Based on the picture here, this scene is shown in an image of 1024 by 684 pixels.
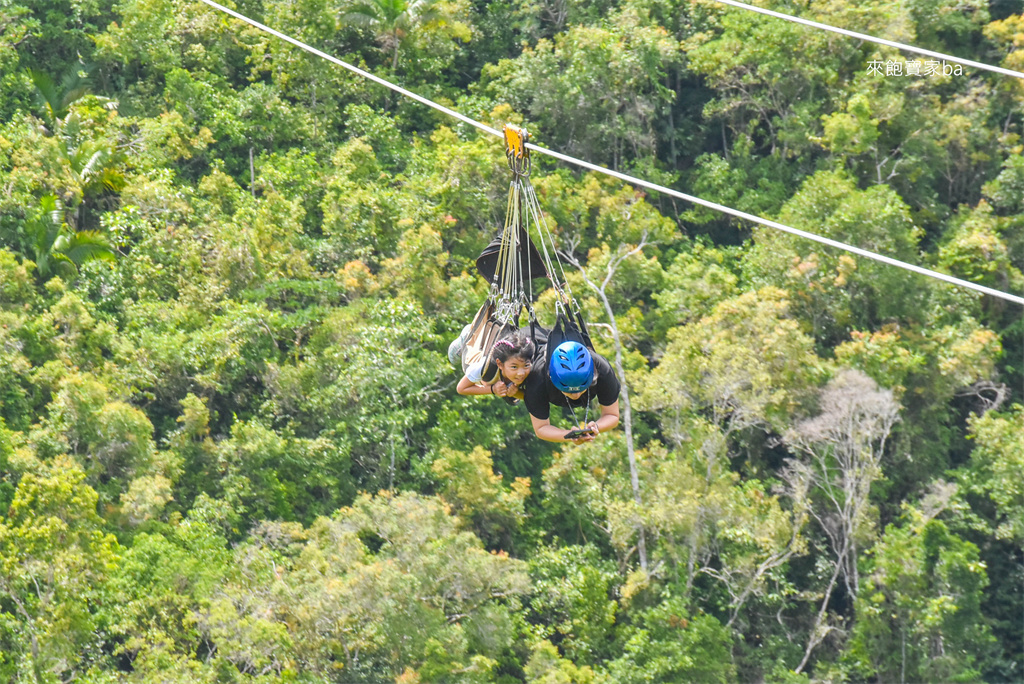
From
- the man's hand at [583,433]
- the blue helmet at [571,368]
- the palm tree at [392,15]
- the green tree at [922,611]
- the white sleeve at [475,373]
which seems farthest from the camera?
the palm tree at [392,15]

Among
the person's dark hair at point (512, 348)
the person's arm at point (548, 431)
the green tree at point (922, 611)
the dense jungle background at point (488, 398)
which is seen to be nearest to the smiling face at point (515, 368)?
the person's dark hair at point (512, 348)

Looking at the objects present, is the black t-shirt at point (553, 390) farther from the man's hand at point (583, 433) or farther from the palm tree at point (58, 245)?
the palm tree at point (58, 245)

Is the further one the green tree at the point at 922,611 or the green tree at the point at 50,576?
the green tree at the point at 922,611

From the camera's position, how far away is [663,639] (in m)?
14.7

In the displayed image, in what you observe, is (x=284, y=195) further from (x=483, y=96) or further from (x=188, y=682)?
(x=188, y=682)

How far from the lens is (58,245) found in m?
16.8

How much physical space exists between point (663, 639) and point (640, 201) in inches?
216

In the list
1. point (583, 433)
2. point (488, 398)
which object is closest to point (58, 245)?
point (488, 398)

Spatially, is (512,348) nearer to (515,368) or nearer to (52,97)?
(515,368)

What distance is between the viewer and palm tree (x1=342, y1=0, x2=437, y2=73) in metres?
19.8

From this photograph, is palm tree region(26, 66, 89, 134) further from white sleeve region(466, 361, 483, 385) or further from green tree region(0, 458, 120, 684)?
white sleeve region(466, 361, 483, 385)

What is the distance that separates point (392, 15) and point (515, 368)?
14.1 meters

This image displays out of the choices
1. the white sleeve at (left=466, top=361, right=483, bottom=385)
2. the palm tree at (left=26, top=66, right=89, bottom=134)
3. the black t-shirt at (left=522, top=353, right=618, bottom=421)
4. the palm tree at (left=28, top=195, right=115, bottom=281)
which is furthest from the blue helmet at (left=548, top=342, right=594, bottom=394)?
the palm tree at (left=26, top=66, right=89, bottom=134)

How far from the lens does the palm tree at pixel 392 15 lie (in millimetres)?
19766
